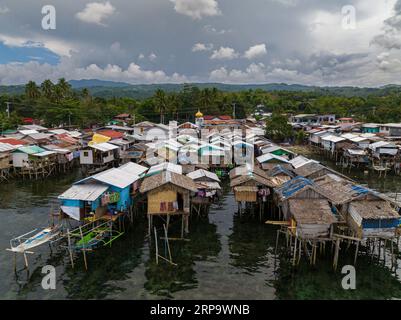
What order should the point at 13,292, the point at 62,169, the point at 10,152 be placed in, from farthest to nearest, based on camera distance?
the point at 62,169 < the point at 10,152 < the point at 13,292

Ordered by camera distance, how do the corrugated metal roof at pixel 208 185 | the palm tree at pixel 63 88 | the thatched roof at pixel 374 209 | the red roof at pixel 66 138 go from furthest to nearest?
the palm tree at pixel 63 88
the red roof at pixel 66 138
the corrugated metal roof at pixel 208 185
the thatched roof at pixel 374 209

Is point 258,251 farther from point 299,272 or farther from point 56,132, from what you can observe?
point 56,132

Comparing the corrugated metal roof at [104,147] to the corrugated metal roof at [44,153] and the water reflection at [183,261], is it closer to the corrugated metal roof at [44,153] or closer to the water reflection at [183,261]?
the corrugated metal roof at [44,153]

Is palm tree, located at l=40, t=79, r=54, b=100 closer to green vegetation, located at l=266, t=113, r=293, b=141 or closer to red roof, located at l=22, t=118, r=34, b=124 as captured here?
red roof, located at l=22, t=118, r=34, b=124

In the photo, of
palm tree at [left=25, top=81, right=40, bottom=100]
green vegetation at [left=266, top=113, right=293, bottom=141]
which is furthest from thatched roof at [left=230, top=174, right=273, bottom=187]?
palm tree at [left=25, top=81, right=40, bottom=100]

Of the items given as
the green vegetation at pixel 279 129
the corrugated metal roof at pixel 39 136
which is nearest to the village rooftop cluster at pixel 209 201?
the corrugated metal roof at pixel 39 136

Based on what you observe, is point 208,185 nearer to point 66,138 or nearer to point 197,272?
point 197,272
